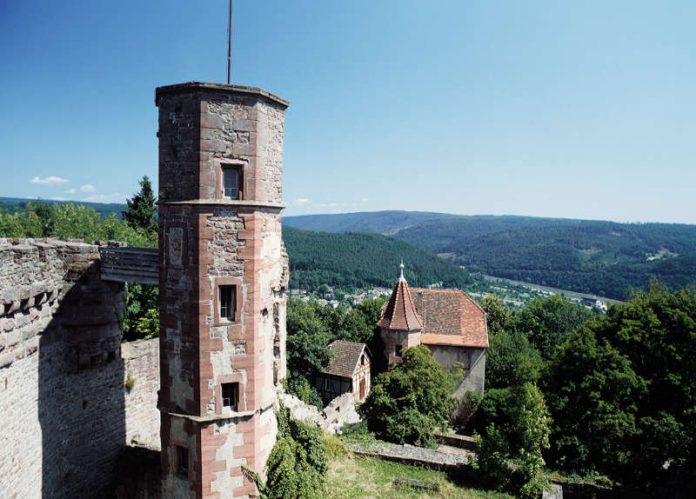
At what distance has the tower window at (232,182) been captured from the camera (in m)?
11.3

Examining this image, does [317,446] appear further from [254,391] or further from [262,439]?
[254,391]

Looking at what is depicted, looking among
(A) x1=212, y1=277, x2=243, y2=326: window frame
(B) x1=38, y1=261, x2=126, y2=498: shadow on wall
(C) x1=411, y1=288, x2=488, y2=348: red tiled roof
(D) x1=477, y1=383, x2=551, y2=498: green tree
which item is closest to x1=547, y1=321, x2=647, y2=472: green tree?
(D) x1=477, y1=383, x2=551, y2=498: green tree

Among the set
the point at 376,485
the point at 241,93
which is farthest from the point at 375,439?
the point at 241,93

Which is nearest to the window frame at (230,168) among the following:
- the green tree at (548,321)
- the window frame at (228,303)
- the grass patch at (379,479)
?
the window frame at (228,303)

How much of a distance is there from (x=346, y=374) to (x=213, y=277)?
22.0 m

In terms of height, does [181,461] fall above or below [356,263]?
above

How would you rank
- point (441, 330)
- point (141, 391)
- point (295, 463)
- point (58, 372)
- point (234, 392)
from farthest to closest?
point (441, 330), point (141, 391), point (58, 372), point (295, 463), point (234, 392)

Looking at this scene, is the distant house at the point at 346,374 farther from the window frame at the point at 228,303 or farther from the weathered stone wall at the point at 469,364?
the window frame at the point at 228,303

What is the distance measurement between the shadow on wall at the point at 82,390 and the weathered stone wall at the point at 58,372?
0.03m

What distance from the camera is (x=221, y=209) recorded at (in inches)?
440

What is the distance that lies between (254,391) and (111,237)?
2315 centimetres

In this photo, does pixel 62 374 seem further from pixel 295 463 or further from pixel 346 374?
pixel 346 374

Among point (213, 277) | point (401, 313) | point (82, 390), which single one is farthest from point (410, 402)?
point (213, 277)

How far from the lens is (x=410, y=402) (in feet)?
85.9
